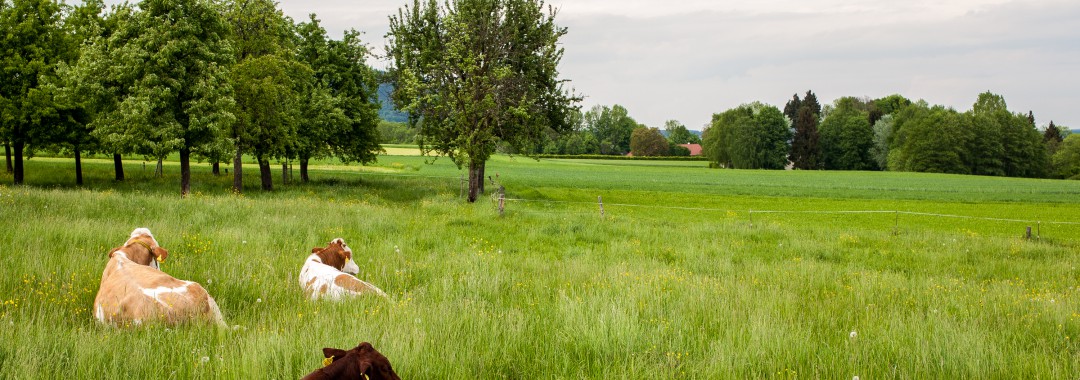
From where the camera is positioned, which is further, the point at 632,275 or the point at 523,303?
the point at 632,275

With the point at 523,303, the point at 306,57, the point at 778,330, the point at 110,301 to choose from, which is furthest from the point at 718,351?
the point at 306,57

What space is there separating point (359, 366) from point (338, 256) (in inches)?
232

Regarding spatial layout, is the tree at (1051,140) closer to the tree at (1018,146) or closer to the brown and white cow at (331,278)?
the tree at (1018,146)

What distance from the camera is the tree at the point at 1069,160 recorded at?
3588 inches

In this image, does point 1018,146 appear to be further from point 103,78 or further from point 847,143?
point 103,78

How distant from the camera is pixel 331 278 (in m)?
7.27

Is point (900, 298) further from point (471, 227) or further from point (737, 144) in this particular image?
point (737, 144)

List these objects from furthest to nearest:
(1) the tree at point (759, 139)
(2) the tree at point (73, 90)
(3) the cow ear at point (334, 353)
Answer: (1) the tree at point (759, 139) → (2) the tree at point (73, 90) → (3) the cow ear at point (334, 353)

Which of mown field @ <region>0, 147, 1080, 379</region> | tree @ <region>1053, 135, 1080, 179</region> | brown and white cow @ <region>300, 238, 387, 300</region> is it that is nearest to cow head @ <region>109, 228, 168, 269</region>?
mown field @ <region>0, 147, 1080, 379</region>

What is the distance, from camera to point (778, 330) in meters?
5.37

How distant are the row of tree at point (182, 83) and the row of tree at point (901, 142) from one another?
79121 millimetres

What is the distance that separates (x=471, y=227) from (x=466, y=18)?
16078 millimetres

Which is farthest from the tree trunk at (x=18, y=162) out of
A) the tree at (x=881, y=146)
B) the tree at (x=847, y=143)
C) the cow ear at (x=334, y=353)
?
the tree at (x=881, y=146)

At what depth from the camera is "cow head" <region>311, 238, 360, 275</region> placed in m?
8.63
